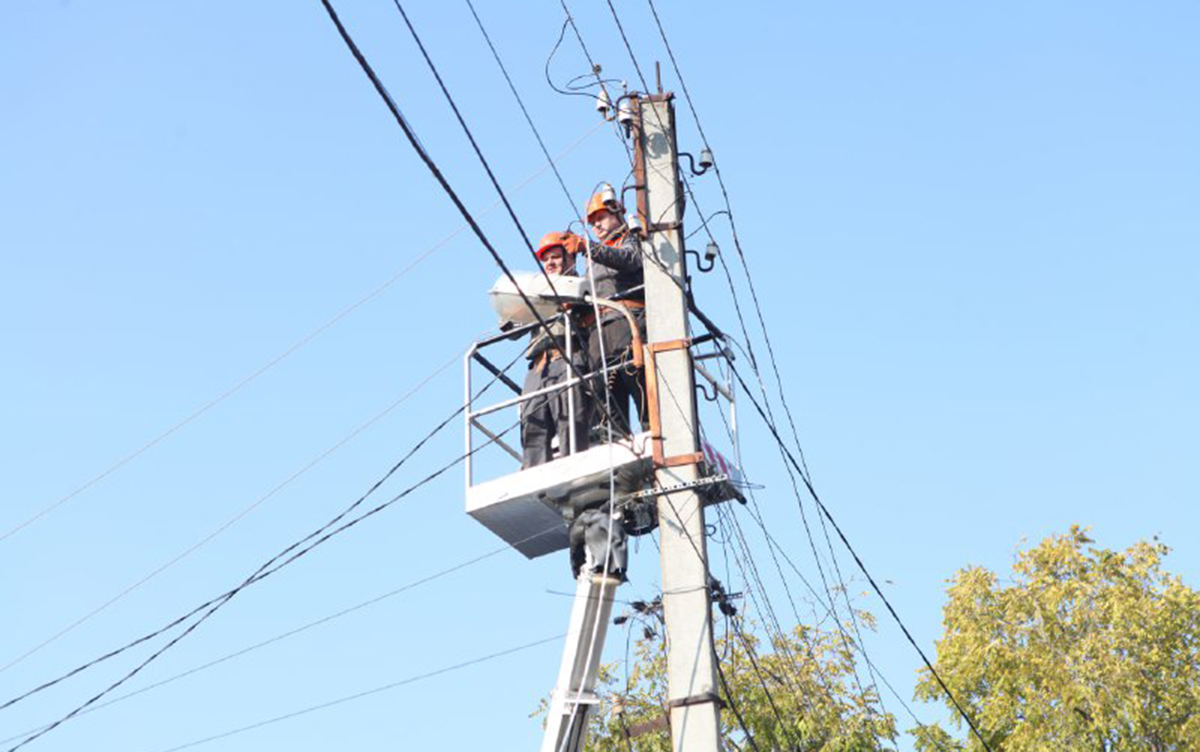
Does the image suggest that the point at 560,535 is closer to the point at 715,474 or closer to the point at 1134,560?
the point at 715,474

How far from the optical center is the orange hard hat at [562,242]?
48.2 ft

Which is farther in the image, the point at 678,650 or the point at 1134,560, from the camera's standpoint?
the point at 1134,560

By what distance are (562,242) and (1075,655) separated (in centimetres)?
1367

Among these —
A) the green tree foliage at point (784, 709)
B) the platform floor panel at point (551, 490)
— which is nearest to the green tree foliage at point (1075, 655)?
the green tree foliage at point (784, 709)

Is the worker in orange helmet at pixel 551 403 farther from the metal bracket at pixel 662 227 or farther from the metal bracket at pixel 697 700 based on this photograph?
the metal bracket at pixel 697 700

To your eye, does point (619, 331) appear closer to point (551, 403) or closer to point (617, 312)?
point (617, 312)

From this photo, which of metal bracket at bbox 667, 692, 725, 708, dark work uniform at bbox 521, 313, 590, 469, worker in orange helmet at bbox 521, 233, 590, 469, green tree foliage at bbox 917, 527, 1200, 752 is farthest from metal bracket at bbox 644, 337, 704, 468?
green tree foliage at bbox 917, 527, 1200, 752

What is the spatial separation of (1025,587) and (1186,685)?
2.84m

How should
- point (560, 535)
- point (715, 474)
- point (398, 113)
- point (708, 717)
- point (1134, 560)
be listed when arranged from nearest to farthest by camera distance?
1. point (398, 113)
2. point (708, 717)
3. point (715, 474)
4. point (560, 535)
5. point (1134, 560)

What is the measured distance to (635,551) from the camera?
43.1 ft

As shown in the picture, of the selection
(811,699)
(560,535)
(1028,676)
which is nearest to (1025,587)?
(1028,676)

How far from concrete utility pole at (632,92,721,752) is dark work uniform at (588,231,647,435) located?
35cm

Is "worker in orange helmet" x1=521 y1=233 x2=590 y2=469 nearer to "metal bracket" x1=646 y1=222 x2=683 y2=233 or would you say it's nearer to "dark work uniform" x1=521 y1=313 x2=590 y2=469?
"dark work uniform" x1=521 y1=313 x2=590 y2=469

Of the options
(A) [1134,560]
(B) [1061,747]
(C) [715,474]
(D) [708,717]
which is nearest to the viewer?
(D) [708,717]
